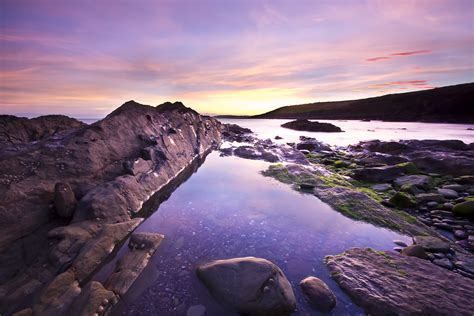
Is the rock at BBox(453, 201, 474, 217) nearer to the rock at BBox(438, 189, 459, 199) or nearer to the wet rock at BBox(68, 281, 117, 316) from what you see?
the rock at BBox(438, 189, 459, 199)

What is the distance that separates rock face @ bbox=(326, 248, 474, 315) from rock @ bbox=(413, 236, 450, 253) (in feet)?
3.38

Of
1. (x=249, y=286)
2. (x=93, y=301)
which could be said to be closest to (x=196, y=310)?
(x=249, y=286)

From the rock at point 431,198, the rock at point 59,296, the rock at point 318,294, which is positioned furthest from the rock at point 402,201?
the rock at point 59,296

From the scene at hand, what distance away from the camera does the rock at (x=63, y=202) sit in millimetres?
6727

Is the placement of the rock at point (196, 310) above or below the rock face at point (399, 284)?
above

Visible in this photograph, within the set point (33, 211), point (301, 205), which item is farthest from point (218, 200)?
point (33, 211)

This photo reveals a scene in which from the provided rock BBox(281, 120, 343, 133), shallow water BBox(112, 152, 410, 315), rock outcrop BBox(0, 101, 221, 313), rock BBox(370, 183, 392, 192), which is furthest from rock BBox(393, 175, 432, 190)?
rock BBox(281, 120, 343, 133)

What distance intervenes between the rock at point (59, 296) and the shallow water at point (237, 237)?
94 cm

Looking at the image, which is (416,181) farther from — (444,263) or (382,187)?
(444,263)

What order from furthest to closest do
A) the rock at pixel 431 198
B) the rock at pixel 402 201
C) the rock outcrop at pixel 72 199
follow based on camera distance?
the rock at pixel 431 198 < the rock at pixel 402 201 < the rock outcrop at pixel 72 199

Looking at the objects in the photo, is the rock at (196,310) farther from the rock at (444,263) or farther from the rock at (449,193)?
the rock at (449,193)

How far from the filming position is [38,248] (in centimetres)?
544

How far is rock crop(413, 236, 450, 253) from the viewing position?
6.15 meters

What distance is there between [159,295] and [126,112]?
41.9 ft
